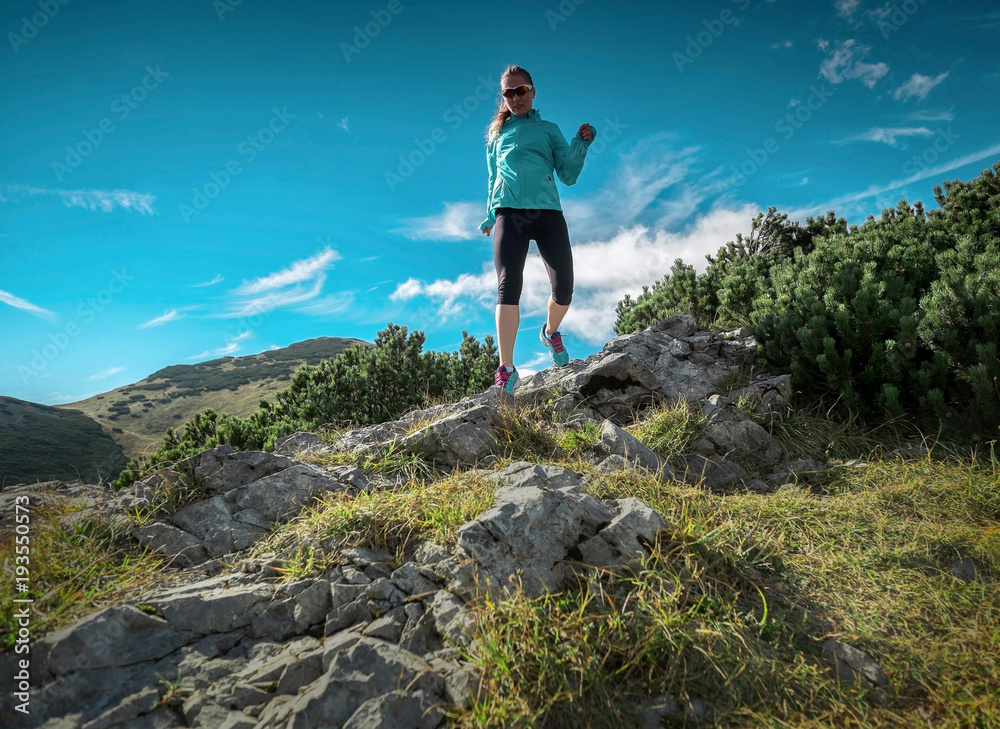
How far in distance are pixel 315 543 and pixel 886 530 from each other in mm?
3989

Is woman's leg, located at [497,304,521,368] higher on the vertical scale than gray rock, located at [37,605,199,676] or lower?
higher

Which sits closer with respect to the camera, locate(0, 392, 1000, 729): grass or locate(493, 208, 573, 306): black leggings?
locate(0, 392, 1000, 729): grass

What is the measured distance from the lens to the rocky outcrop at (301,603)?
2105 millimetres

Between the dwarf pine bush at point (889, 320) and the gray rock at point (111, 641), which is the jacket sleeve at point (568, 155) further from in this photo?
the gray rock at point (111, 641)

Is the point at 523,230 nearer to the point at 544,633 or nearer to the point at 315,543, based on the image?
the point at 315,543

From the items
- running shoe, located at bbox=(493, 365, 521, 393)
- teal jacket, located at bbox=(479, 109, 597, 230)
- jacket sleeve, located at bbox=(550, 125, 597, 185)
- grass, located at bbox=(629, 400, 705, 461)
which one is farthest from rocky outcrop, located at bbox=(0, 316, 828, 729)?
jacket sleeve, located at bbox=(550, 125, 597, 185)

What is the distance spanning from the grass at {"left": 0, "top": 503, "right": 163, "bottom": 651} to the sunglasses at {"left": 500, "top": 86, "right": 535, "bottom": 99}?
531 cm

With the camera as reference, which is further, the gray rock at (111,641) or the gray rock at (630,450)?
the gray rock at (630,450)

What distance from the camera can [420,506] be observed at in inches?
129

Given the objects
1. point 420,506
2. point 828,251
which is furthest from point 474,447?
point 828,251

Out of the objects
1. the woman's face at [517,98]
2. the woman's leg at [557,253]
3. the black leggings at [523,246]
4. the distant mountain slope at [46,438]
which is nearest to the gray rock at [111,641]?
the black leggings at [523,246]

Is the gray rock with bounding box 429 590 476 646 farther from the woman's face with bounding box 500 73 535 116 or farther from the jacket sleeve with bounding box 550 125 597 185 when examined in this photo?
the woman's face with bounding box 500 73 535 116

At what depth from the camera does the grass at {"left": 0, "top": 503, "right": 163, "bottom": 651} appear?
98.4 inches

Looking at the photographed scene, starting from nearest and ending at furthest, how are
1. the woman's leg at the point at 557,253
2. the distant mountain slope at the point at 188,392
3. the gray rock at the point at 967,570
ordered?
1. the gray rock at the point at 967,570
2. the woman's leg at the point at 557,253
3. the distant mountain slope at the point at 188,392
